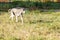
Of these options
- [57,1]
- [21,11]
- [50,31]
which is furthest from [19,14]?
[57,1]

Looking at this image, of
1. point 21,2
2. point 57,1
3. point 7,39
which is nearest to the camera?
point 7,39

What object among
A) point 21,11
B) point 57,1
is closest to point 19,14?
point 21,11

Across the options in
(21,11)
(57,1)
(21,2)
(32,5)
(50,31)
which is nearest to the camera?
(50,31)

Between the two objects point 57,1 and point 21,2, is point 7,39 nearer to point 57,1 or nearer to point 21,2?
point 21,2

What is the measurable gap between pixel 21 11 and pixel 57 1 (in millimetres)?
21535

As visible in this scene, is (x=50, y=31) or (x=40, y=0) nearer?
(x=50, y=31)

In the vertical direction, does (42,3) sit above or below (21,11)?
below

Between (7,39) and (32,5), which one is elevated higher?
(7,39)

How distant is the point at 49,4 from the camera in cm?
3506

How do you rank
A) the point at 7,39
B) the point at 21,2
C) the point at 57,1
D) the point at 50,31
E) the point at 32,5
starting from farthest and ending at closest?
the point at 57,1
the point at 21,2
the point at 32,5
the point at 50,31
the point at 7,39

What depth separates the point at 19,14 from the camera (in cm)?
1706

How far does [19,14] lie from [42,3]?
1812cm

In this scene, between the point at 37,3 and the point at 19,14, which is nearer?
the point at 19,14

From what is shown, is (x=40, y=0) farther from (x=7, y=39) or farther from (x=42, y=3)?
(x=7, y=39)
